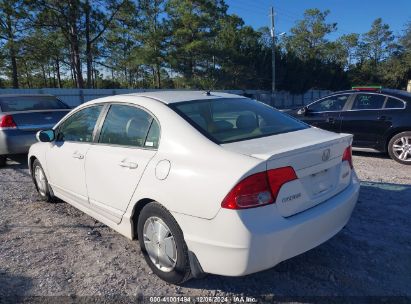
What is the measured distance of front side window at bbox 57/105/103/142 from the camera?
13.2 feet

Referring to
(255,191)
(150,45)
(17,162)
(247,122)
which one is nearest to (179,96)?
(247,122)

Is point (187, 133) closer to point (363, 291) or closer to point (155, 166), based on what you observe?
point (155, 166)

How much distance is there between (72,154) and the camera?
4.12 metres

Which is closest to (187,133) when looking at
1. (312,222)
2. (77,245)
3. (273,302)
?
(312,222)

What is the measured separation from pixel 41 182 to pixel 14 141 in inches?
99.8

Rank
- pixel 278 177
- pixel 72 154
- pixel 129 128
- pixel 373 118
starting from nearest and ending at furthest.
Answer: pixel 278 177 → pixel 129 128 → pixel 72 154 → pixel 373 118

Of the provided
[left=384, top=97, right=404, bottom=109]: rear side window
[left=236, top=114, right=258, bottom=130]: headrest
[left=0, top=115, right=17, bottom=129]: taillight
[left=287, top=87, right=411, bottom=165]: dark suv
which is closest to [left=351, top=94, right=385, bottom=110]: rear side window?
[left=287, top=87, right=411, bottom=165]: dark suv

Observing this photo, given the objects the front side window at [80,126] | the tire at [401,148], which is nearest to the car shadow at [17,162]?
the front side window at [80,126]

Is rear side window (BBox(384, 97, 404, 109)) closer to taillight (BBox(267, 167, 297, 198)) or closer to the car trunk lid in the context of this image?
the car trunk lid

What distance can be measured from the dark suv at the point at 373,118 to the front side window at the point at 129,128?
18.4 feet

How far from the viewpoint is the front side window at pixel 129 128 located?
128 inches

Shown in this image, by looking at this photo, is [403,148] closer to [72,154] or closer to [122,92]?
[72,154]

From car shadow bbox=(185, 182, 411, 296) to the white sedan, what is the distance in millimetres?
420

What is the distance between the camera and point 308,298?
2887 mm
